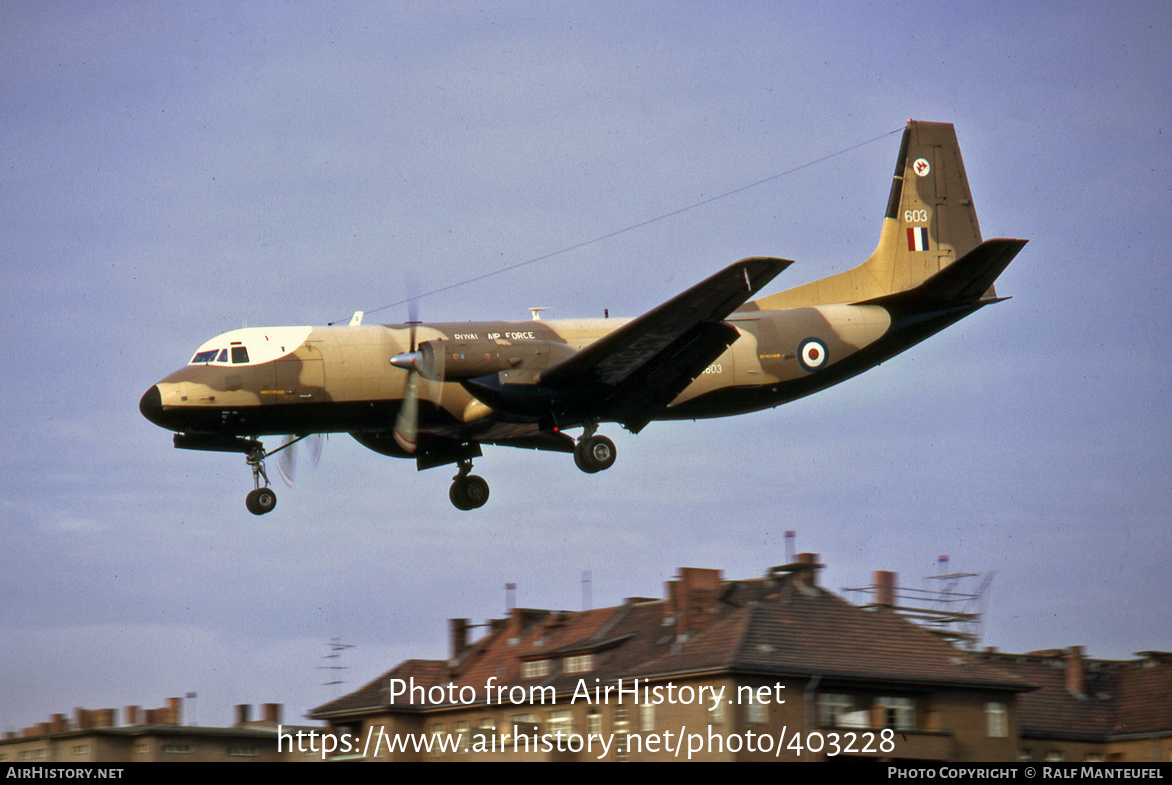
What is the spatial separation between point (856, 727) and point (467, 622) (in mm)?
15547

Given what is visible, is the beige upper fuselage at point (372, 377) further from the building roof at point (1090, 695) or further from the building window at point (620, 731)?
the building roof at point (1090, 695)

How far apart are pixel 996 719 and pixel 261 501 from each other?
23005 millimetres

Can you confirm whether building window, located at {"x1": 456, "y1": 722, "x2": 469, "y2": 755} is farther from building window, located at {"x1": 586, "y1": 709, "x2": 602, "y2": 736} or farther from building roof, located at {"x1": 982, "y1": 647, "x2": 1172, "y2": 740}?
building roof, located at {"x1": 982, "y1": 647, "x2": 1172, "y2": 740}

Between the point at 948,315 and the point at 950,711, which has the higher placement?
the point at 948,315

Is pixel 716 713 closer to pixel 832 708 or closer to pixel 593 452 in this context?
pixel 832 708

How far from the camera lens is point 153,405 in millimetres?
27719

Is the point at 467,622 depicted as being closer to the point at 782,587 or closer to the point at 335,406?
the point at 782,587

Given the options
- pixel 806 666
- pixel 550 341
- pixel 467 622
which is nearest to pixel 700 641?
pixel 806 666

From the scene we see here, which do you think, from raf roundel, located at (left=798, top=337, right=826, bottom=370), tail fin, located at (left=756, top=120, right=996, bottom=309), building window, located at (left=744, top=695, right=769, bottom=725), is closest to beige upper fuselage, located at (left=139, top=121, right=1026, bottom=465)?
raf roundel, located at (left=798, top=337, right=826, bottom=370)

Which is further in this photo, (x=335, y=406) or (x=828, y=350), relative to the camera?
(x=828, y=350)

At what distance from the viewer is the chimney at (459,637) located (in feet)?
161

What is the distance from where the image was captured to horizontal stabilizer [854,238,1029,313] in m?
29.2

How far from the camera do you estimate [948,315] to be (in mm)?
31938

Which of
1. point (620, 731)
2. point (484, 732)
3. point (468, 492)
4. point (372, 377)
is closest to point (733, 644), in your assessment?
point (620, 731)
